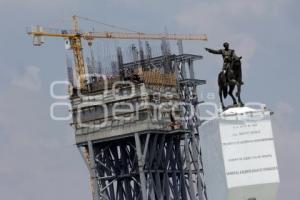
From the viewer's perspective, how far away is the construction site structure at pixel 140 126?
165000 mm

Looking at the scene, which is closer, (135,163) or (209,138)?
(209,138)

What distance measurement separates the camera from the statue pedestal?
60312 millimetres

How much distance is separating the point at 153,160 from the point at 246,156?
366 feet

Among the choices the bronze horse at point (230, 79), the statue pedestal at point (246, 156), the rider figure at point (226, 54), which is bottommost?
the statue pedestal at point (246, 156)

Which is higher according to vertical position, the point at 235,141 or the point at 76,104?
the point at 76,104

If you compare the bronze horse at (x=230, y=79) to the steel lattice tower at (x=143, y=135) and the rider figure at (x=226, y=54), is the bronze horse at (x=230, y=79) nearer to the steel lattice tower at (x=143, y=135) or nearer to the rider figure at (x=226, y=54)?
the rider figure at (x=226, y=54)

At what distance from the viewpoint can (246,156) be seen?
199 feet

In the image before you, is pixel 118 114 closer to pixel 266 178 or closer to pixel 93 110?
pixel 93 110

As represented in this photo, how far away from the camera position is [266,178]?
60.3 metres

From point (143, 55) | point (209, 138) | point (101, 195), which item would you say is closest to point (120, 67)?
point (143, 55)

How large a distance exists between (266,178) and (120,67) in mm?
110951

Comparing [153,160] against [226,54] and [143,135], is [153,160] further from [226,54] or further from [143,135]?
[226,54]

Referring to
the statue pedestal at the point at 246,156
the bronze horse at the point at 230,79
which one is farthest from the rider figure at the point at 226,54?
the statue pedestal at the point at 246,156

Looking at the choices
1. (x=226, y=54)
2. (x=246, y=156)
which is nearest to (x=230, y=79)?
(x=226, y=54)
